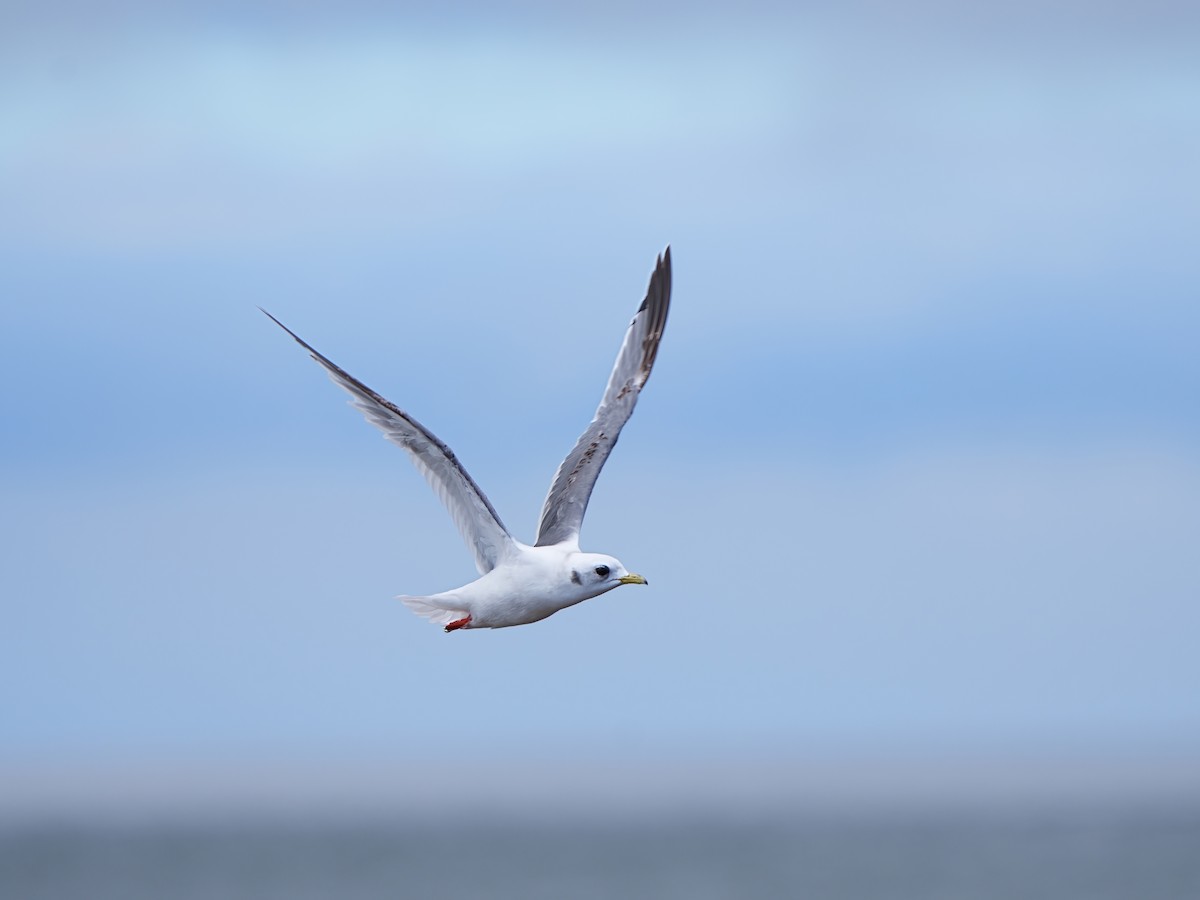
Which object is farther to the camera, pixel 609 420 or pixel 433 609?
pixel 609 420

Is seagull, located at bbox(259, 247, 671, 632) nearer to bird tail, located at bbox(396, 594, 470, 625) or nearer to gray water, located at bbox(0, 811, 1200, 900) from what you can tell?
bird tail, located at bbox(396, 594, 470, 625)

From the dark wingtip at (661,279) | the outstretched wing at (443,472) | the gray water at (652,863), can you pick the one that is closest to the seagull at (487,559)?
the outstretched wing at (443,472)

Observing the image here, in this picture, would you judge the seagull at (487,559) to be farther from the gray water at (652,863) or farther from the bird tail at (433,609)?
the gray water at (652,863)

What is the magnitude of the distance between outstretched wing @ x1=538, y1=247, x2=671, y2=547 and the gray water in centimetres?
4950

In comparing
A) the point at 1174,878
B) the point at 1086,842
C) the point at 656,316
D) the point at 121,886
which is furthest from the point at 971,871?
the point at 656,316

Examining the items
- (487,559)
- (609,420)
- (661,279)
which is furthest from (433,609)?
(661,279)

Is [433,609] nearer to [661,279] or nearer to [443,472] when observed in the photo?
[443,472]

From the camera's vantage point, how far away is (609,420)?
20406 mm

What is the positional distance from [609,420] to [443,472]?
3028 millimetres

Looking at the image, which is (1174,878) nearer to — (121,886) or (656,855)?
(656,855)

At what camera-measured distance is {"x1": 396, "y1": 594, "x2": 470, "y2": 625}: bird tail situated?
1800 centimetres

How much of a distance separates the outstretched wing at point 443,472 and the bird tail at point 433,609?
51cm

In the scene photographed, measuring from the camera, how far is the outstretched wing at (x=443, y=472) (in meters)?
17.2

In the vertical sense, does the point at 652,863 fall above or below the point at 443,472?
above
